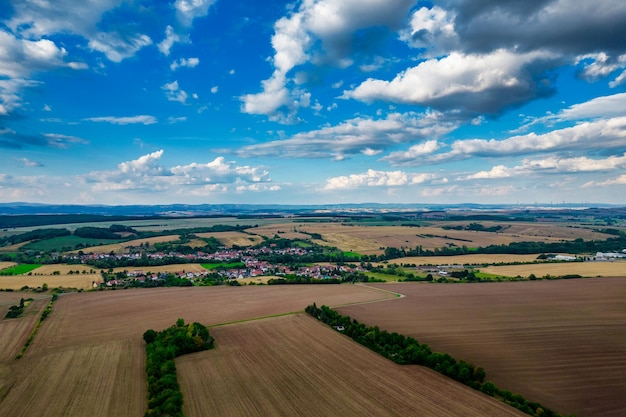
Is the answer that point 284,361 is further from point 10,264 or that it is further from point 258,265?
point 10,264

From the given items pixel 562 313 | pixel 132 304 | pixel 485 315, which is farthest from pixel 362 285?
pixel 132 304

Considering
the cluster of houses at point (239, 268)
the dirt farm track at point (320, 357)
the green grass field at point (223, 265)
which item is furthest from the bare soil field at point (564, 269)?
the green grass field at point (223, 265)

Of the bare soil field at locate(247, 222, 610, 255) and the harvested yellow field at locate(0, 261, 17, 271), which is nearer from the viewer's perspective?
the harvested yellow field at locate(0, 261, 17, 271)

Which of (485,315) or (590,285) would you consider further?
(590,285)

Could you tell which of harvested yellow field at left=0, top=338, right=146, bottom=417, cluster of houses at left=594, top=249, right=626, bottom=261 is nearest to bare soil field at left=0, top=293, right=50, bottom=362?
harvested yellow field at left=0, top=338, right=146, bottom=417

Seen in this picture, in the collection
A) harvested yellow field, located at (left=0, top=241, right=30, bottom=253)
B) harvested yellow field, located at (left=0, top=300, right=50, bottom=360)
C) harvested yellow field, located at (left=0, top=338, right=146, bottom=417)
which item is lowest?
harvested yellow field, located at (left=0, top=300, right=50, bottom=360)

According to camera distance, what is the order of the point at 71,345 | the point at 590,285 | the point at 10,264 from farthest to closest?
the point at 10,264, the point at 590,285, the point at 71,345

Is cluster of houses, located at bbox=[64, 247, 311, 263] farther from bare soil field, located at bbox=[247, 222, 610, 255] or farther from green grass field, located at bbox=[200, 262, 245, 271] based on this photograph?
bare soil field, located at bbox=[247, 222, 610, 255]
